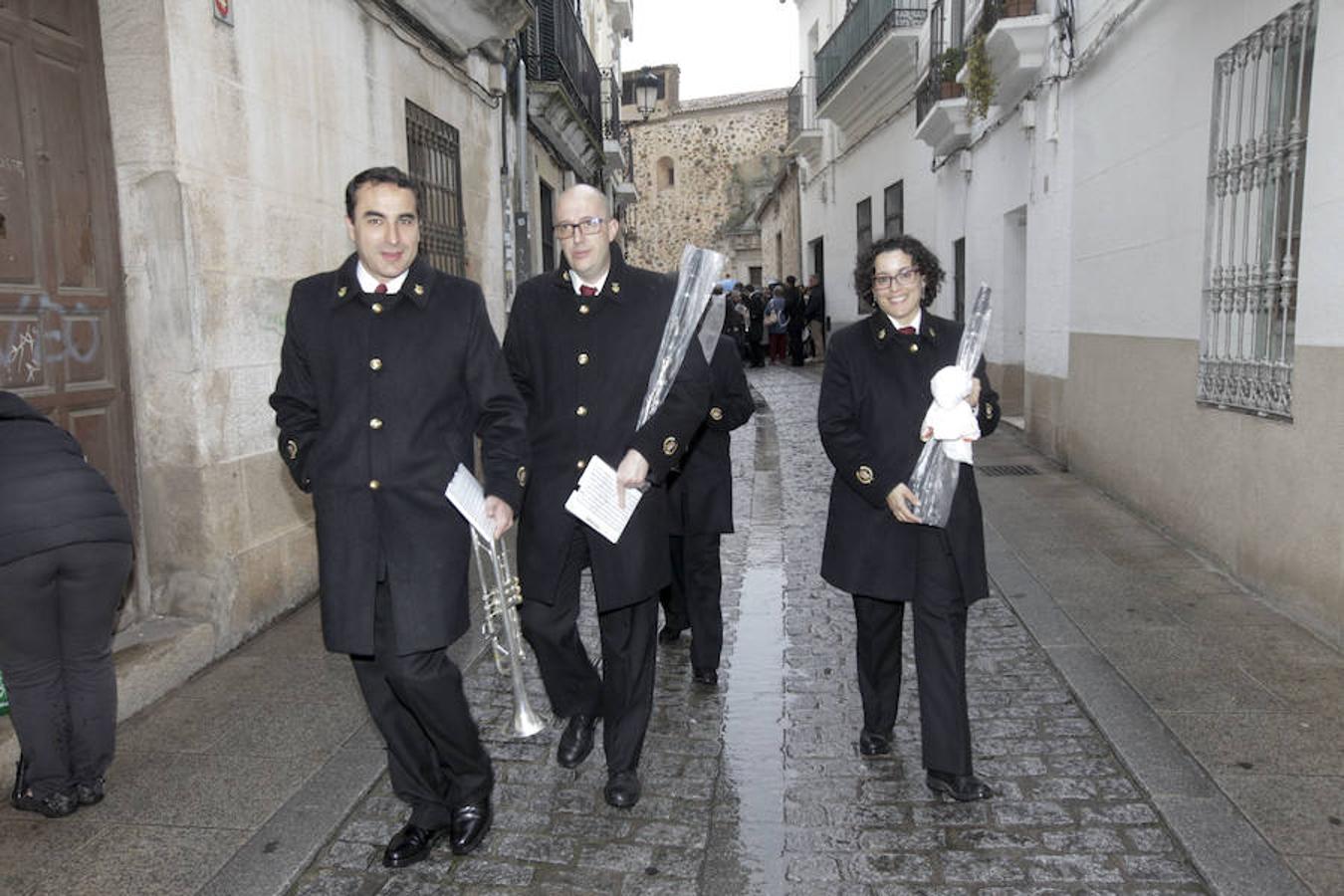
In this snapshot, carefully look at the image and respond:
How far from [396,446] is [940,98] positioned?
11.7m

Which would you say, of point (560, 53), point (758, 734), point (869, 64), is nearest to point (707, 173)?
point (869, 64)

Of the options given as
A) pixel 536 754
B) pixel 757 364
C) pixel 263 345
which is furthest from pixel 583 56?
pixel 536 754

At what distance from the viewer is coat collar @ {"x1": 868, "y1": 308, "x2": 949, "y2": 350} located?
3.53 metres

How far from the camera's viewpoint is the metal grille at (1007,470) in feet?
30.8

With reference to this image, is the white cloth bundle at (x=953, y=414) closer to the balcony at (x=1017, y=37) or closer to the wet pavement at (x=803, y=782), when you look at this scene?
the wet pavement at (x=803, y=782)

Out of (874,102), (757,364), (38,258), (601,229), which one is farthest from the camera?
(757,364)

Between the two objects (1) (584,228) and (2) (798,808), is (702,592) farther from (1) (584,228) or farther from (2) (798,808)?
(1) (584,228)

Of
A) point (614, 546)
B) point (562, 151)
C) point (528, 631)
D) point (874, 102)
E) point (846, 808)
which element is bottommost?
point (846, 808)

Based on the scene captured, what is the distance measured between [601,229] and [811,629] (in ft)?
8.60

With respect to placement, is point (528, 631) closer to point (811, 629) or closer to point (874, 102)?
point (811, 629)

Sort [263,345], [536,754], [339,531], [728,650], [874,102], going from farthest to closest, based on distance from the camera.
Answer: [874,102] → [263,345] → [728,650] → [536,754] → [339,531]

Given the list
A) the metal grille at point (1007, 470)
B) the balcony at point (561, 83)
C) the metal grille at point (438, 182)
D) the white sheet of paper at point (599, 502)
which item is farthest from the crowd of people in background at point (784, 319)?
the white sheet of paper at point (599, 502)

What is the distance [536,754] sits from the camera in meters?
3.95

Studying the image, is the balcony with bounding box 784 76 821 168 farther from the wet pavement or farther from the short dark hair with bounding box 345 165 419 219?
the short dark hair with bounding box 345 165 419 219
